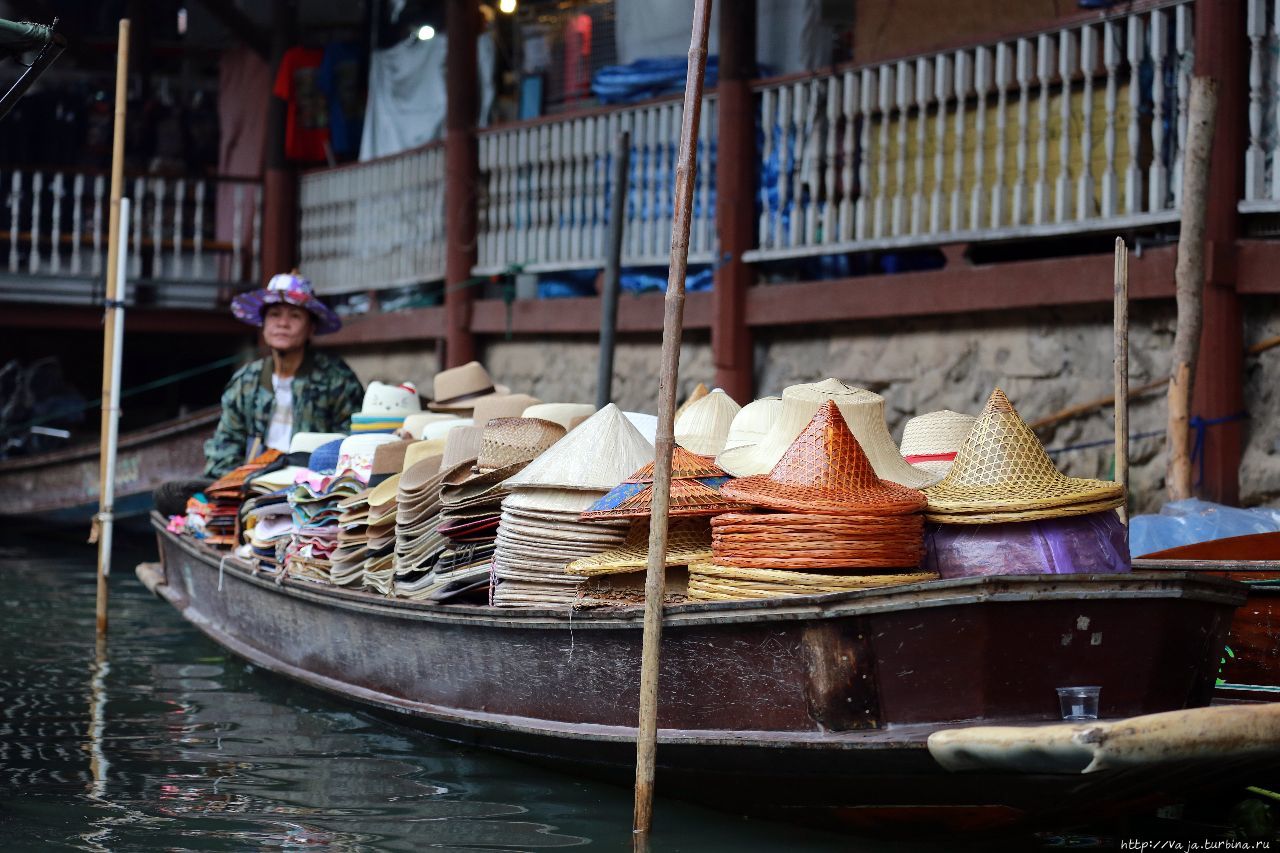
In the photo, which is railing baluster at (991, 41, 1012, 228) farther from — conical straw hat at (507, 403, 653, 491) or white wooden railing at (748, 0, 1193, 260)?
conical straw hat at (507, 403, 653, 491)

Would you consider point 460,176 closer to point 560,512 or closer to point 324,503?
point 324,503

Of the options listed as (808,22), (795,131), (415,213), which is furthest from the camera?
(415,213)

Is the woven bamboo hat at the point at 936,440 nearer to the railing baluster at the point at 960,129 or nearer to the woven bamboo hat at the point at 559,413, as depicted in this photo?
the woven bamboo hat at the point at 559,413

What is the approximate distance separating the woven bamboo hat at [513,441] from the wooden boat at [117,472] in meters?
6.80

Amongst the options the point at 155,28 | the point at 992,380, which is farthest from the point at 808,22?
the point at 155,28

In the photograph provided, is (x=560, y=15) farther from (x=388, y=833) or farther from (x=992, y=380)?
(x=388, y=833)

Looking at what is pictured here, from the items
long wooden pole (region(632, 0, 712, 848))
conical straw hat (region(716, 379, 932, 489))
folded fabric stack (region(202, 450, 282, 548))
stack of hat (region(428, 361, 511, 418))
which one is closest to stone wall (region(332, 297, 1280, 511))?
stack of hat (region(428, 361, 511, 418))

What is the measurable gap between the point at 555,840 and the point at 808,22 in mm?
6546

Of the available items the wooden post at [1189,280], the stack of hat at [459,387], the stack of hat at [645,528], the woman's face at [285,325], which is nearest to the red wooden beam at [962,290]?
the wooden post at [1189,280]

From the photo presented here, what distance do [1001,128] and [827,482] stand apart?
13.3 ft

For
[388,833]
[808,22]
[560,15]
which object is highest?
[560,15]

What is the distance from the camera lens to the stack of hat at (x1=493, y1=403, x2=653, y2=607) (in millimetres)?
5121

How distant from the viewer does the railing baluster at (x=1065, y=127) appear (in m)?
7.53

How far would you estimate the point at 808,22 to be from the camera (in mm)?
9727
